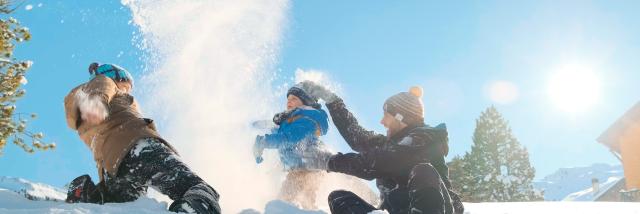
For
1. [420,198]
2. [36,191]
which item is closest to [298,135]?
[420,198]

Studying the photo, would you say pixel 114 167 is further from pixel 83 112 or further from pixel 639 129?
pixel 639 129

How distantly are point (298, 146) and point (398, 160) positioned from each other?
1.29 m

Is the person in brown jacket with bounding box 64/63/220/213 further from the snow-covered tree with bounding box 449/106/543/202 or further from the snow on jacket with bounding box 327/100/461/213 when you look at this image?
the snow-covered tree with bounding box 449/106/543/202

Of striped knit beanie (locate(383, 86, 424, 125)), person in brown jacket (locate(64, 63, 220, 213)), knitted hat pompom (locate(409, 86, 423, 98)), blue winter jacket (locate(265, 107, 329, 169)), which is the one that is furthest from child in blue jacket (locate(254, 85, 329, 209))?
person in brown jacket (locate(64, 63, 220, 213))

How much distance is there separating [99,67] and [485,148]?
30174 mm

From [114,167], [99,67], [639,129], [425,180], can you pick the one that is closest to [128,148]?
[114,167]

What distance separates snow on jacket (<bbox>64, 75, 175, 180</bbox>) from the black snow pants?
2.9 inches

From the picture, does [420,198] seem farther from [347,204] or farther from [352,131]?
[352,131]

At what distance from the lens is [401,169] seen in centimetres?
423

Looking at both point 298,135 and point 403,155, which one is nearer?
point 403,155

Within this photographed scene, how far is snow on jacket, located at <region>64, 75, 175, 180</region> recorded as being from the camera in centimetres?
410

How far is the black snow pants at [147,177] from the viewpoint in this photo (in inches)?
146

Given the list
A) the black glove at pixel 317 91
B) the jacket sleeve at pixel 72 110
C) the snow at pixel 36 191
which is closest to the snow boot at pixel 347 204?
the black glove at pixel 317 91

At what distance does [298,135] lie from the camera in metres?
5.30
